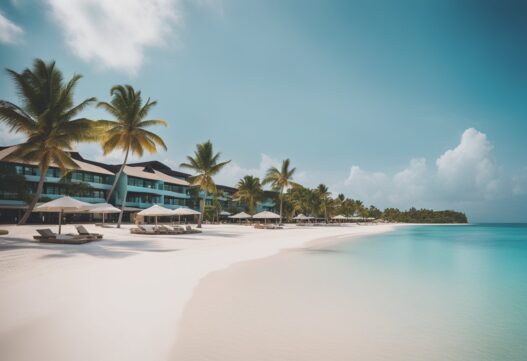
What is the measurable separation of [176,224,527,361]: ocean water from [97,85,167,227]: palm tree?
64.5 ft

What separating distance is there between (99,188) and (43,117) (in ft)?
83.8

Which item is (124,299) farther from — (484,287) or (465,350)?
(484,287)

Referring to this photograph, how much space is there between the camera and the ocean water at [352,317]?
4.61 meters

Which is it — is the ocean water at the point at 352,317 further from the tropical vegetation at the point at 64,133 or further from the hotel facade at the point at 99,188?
the hotel facade at the point at 99,188

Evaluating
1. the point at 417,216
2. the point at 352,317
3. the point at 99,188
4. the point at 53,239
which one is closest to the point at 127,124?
the point at 53,239

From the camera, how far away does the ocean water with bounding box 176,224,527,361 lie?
461 centimetres

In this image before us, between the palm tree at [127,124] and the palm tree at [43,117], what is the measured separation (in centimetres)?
563

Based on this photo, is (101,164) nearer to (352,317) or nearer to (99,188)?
(99,188)

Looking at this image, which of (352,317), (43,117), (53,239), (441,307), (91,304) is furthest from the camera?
(43,117)

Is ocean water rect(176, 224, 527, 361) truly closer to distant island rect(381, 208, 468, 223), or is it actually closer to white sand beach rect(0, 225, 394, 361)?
white sand beach rect(0, 225, 394, 361)

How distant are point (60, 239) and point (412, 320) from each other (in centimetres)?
1494

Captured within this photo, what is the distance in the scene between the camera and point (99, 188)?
4144 centimetres

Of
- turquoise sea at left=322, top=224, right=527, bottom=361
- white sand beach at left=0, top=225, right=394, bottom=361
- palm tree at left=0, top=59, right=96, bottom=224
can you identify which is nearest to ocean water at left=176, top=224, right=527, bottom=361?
turquoise sea at left=322, top=224, right=527, bottom=361

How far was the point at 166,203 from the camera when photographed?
51.8 meters
